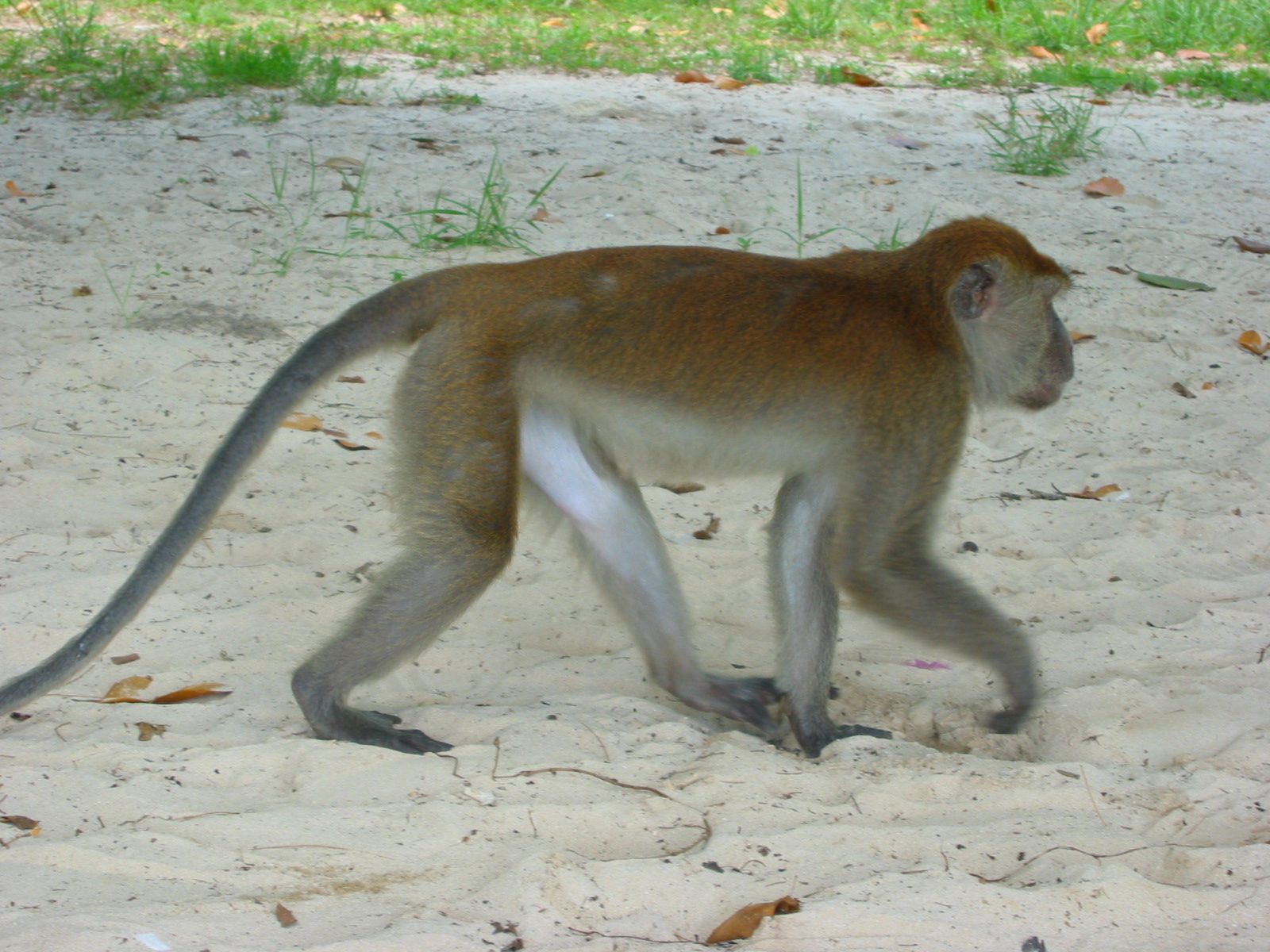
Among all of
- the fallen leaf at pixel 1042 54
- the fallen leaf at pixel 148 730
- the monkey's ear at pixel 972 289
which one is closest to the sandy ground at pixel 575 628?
the fallen leaf at pixel 148 730

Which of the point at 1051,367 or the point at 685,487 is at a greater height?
the point at 1051,367

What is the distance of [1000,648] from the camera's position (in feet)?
10.6

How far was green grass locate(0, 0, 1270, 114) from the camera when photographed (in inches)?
304

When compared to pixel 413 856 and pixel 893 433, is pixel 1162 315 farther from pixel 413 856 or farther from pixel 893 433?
pixel 413 856

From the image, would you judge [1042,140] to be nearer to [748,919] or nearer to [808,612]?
[808,612]

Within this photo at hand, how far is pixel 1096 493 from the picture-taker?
14.9 feet

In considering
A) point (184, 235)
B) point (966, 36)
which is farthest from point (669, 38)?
point (184, 235)

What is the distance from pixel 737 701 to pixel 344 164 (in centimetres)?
426

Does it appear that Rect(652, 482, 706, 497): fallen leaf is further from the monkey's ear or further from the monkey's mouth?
the monkey's ear

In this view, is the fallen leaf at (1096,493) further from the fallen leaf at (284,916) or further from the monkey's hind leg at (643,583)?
the fallen leaf at (284,916)

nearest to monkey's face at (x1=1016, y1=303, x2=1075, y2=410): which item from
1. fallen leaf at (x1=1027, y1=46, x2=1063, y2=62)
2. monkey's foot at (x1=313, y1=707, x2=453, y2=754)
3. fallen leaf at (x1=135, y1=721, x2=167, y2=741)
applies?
monkey's foot at (x1=313, y1=707, x2=453, y2=754)

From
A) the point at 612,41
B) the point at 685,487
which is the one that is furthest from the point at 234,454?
the point at 612,41

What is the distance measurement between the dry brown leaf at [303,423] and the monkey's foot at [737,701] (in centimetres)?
196

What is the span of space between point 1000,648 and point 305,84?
6088 mm
